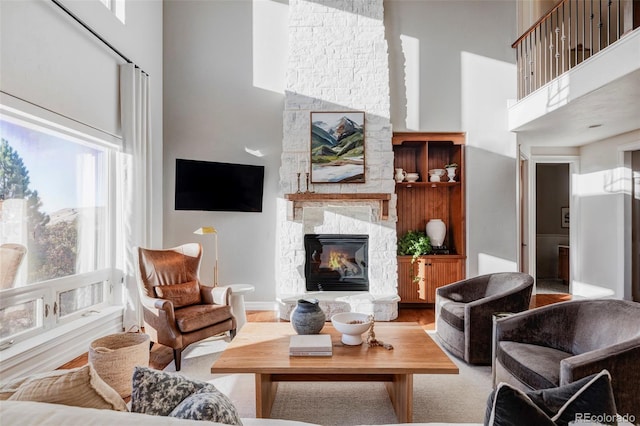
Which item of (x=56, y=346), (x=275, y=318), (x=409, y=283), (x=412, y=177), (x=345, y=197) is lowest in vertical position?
(x=275, y=318)

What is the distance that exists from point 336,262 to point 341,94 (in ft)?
7.29

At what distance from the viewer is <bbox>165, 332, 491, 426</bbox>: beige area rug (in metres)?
2.35

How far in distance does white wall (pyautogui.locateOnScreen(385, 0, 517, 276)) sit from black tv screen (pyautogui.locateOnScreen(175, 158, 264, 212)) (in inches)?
82.0

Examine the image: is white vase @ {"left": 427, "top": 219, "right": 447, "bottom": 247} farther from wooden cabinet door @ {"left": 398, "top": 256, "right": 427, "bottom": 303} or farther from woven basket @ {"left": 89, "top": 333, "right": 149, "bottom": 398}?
woven basket @ {"left": 89, "top": 333, "right": 149, "bottom": 398}

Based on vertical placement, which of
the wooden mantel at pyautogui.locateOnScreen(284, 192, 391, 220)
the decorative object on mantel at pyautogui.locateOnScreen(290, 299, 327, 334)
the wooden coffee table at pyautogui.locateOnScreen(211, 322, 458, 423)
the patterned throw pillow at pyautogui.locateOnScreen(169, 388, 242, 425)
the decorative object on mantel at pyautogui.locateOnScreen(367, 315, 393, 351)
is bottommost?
the wooden coffee table at pyautogui.locateOnScreen(211, 322, 458, 423)

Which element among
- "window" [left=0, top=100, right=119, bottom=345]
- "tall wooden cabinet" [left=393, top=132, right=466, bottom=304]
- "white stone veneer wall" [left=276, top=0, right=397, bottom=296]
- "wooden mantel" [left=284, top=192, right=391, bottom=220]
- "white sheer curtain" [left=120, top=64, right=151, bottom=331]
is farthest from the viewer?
"tall wooden cabinet" [left=393, top=132, right=466, bottom=304]

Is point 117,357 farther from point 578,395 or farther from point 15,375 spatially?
point 578,395

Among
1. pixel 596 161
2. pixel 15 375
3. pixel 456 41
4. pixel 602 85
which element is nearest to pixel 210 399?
pixel 15 375

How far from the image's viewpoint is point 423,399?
8.44 feet

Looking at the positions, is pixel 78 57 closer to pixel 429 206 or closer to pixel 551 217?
pixel 429 206

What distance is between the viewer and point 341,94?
193 inches

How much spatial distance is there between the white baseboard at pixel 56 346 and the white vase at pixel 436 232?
394 centimetres

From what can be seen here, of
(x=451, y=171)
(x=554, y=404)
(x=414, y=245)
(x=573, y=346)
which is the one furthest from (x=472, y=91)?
(x=554, y=404)

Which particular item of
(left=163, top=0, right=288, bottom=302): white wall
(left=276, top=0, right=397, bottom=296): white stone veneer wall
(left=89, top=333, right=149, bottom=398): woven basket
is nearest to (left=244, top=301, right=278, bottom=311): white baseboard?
(left=163, top=0, right=288, bottom=302): white wall
